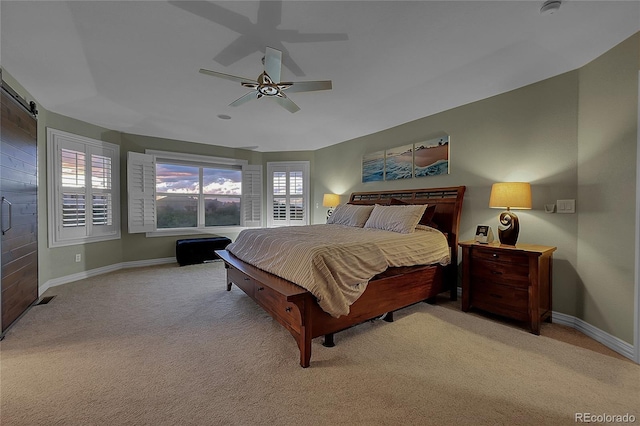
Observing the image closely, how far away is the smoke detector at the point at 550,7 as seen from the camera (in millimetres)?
1742

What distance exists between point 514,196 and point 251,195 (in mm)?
5143

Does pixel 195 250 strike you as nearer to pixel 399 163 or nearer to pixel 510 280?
pixel 399 163

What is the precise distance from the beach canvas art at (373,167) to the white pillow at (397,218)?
1177 millimetres

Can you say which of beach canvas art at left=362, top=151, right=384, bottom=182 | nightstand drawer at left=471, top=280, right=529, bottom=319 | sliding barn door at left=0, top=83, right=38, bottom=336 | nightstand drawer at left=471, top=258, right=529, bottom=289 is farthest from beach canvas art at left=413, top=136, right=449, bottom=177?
sliding barn door at left=0, top=83, right=38, bottom=336

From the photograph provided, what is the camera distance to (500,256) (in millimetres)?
2623

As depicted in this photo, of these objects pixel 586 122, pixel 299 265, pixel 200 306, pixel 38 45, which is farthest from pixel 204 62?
pixel 586 122

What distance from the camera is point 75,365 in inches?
74.4

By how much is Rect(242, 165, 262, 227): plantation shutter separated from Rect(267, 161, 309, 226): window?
25cm

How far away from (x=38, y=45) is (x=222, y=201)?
406cm

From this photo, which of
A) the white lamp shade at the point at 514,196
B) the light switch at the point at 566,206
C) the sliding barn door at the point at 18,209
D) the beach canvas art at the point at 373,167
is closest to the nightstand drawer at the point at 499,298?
the white lamp shade at the point at 514,196

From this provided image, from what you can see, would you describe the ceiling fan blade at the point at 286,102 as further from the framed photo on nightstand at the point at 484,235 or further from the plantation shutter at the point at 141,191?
the plantation shutter at the point at 141,191

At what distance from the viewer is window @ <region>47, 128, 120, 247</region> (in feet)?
12.3

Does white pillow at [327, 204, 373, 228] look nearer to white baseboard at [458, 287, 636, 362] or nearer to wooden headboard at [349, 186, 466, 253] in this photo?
wooden headboard at [349, 186, 466, 253]

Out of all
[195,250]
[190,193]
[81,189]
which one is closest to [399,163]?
[195,250]
